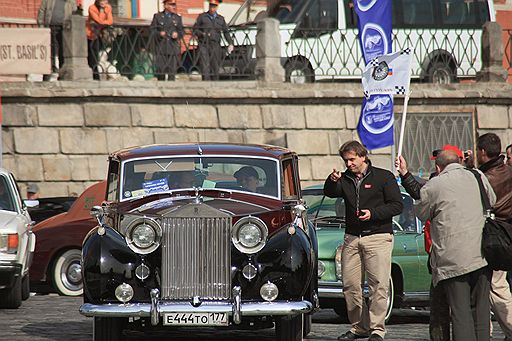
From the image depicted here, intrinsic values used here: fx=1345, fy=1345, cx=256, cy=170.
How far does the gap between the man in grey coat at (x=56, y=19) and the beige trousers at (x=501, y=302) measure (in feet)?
46.9

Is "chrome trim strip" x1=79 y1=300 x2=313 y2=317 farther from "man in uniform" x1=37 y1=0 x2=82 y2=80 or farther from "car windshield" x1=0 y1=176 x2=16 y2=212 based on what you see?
"man in uniform" x1=37 y1=0 x2=82 y2=80

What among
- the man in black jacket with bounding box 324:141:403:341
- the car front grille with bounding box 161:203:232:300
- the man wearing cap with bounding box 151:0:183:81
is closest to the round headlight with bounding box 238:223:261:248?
the car front grille with bounding box 161:203:232:300

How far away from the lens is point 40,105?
79.2 feet

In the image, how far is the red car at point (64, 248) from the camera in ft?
58.5

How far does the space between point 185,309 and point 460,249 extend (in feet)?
7.28

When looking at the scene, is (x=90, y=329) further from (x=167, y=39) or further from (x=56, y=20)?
(x=56, y=20)

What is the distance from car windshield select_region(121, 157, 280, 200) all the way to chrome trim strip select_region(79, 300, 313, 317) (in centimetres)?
152

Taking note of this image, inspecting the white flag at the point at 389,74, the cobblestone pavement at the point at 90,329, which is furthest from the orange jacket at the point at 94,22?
the cobblestone pavement at the point at 90,329

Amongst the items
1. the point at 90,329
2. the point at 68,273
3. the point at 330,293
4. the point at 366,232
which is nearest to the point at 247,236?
the point at 366,232

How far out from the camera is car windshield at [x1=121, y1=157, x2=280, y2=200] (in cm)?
1209

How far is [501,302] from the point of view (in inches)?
450

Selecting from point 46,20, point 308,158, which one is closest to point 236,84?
point 308,158

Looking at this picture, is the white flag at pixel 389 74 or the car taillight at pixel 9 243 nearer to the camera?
the car taillight at pixel 9 243

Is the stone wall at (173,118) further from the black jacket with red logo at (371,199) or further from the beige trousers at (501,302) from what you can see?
the beige trousers at (501,302)
